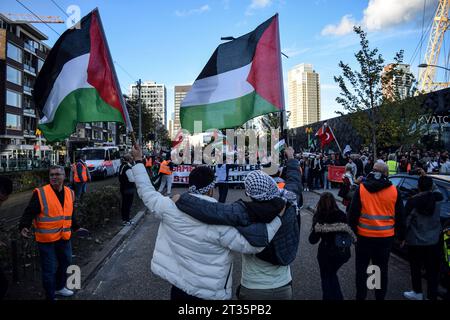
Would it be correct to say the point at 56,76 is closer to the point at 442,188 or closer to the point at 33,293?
the point at 33,293

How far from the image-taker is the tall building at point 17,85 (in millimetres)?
47000

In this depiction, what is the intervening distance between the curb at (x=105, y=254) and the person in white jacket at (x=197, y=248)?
3054 millimetres

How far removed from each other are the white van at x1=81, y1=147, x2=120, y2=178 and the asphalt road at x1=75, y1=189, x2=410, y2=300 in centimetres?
1988

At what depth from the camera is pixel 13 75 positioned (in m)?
48.9

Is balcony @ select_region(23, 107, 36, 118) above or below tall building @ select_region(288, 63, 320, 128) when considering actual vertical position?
below

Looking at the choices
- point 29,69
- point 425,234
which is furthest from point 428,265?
point 29,69

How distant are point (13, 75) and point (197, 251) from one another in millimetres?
55047

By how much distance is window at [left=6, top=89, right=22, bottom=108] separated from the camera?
157 ft

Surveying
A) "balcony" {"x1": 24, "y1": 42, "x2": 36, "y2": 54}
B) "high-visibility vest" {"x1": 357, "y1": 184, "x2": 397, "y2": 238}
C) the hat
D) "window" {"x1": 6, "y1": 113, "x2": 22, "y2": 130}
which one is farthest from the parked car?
"balcony" {"x1": 24, "y1": 42, "x2": 36, "y2": 54}

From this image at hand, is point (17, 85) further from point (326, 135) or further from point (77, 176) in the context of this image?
point (326, 135)

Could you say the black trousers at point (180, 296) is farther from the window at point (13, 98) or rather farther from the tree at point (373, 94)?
the window at point (13, 98)

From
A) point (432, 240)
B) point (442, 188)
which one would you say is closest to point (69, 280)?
point (432, 240)

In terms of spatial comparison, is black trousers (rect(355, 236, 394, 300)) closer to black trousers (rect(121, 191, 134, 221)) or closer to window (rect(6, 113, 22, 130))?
black trousers (rect(121, 191, 134, 221))

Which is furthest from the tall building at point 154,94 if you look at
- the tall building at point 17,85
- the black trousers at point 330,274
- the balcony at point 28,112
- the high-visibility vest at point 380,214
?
the black trousers at point 330,274
